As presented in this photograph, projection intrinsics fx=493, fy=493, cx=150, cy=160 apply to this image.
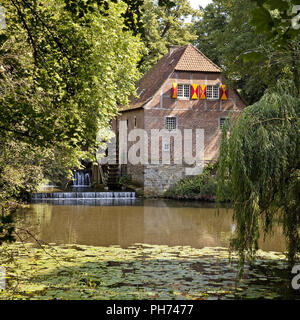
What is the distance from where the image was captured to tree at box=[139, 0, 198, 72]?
103 feet

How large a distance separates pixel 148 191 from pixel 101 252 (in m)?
16.9

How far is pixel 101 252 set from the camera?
9.85 metres

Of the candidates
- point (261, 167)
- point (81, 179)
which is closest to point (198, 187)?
point (81, 179)

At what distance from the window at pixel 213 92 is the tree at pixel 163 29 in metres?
5.52

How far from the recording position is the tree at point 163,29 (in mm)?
31312

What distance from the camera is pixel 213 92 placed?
1121 inches

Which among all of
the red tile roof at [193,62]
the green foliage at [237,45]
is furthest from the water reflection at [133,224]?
the red tile roof at [193,62]

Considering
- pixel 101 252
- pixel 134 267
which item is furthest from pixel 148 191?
pixel 134 267

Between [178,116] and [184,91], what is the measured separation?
147cm

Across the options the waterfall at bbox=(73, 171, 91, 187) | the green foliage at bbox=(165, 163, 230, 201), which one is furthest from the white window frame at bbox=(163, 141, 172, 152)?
the waterfall at bbox=(73, 171, 91, 187)

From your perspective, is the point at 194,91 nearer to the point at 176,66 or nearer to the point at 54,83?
the point at 176,66

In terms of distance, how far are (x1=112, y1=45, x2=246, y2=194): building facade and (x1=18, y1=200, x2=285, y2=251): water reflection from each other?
419 cm

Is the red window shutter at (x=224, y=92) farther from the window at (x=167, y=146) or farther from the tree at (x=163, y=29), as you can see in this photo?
the tree at (x=163, y=29)
